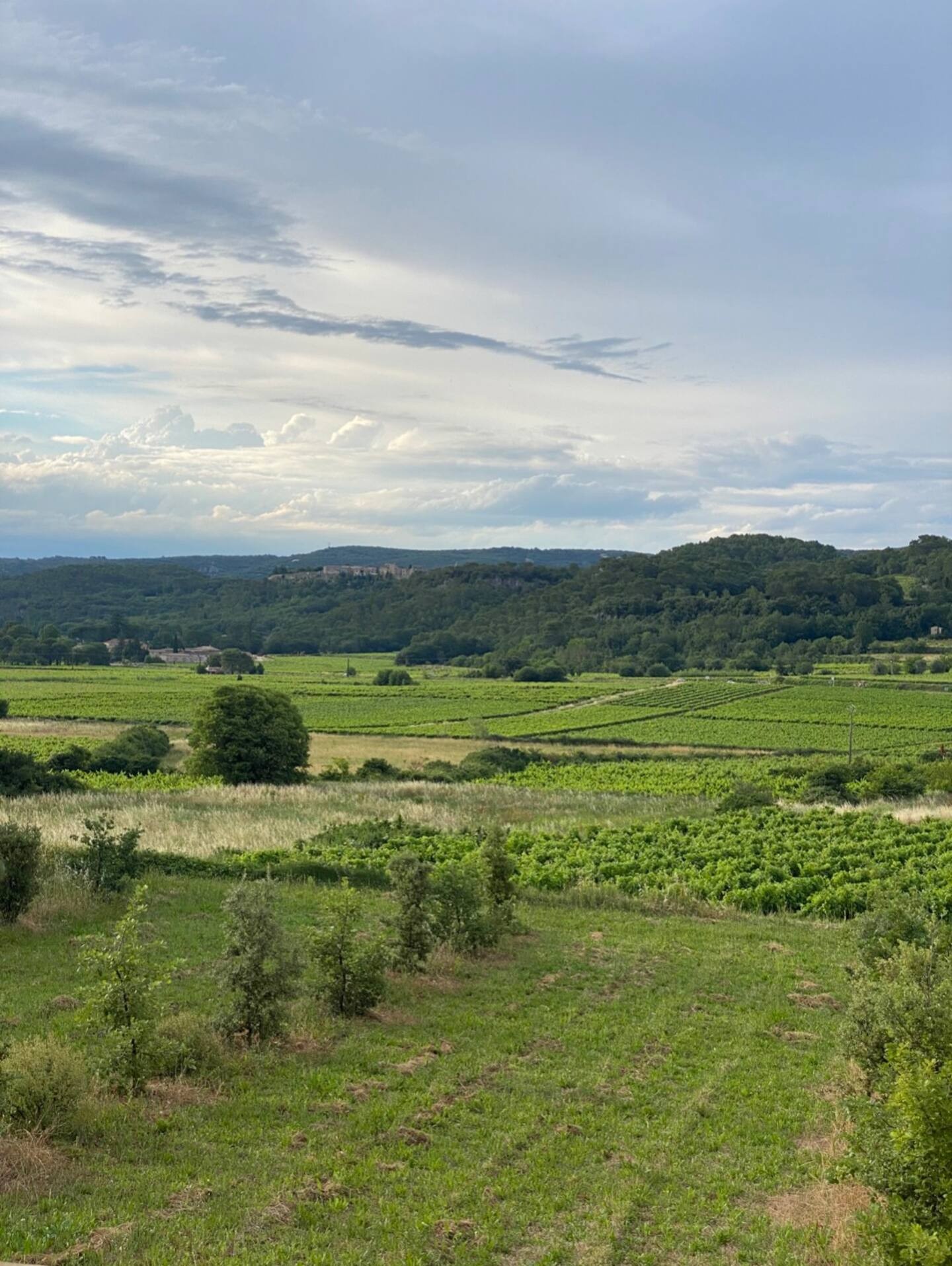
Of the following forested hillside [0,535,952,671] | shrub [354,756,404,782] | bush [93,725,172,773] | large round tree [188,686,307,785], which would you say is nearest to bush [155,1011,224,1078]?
large round tree [188,686,307,785]

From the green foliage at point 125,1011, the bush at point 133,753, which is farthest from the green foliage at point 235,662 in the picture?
the green foliage at point 125,1011

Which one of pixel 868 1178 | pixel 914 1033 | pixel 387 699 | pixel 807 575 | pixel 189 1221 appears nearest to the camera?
pixel 868 1178

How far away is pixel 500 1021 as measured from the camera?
1254 centimetres

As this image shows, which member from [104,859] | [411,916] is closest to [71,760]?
[104,859]

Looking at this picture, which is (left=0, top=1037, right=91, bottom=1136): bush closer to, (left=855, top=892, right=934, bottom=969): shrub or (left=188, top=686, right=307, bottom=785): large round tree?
(left=855, top=892, right=934, bottom=969): shrub

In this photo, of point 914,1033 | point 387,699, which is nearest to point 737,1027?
point 914,1033

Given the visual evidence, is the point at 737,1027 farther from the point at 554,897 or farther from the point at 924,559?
the point at 924,559

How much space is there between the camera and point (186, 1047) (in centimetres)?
1007

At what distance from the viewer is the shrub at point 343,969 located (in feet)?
40.0

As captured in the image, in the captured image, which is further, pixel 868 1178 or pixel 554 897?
pixel 554 897

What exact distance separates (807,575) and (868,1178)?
168 metres

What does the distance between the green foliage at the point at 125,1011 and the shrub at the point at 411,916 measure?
4.39m

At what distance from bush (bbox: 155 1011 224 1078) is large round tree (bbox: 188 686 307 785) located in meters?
Answer: 34.5

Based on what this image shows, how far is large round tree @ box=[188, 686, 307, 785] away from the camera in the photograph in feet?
147
